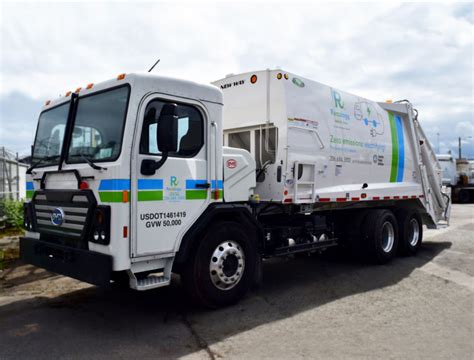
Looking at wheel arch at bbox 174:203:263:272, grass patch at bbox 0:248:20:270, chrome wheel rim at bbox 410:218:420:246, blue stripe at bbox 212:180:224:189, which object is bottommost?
grass patch at bbox 0:248:20:270

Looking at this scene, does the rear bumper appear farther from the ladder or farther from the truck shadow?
the ladder

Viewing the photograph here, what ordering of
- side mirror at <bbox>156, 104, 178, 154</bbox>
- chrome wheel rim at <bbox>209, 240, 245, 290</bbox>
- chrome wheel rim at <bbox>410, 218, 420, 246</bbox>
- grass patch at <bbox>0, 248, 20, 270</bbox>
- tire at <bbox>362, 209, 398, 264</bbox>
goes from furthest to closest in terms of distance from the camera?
chrome wheel rim at <bbox>410, 218, 420, 246</bbox> < grass patch at <bbox>0, 248, 20, 270</bbox> < tire at <bbox>362, 209, 398, 264</bbox> < chrome wheel rim at <bbox>209, 240, 245, 290</bbox> < side mirror at <bbox>156, 104, 178, 154</bbox>

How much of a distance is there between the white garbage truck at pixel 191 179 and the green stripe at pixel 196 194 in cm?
2

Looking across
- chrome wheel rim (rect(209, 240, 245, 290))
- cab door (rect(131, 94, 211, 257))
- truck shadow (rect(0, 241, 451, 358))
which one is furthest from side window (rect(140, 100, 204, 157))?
truck shadow (rect(0, 241, 451, 358))

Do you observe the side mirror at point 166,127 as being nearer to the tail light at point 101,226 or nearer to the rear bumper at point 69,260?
the tail light at point 101,226

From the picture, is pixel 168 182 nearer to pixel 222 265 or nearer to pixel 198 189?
pixel 198 189

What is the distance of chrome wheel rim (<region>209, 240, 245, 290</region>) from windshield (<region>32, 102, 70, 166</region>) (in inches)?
86.9

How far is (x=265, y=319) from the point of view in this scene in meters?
4.88

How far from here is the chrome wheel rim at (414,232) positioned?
8969 millimetres

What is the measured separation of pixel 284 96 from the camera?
6.06m

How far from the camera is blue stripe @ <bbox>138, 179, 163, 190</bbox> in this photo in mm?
4459

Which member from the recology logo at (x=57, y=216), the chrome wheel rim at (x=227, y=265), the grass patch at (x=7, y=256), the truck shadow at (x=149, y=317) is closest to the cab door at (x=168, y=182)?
the chrome wheel rim at (x=227, y=265)

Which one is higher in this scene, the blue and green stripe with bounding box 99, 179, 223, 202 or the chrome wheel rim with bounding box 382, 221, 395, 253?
→ the blue and green stripe with bounding box 99, 179, 223, 202

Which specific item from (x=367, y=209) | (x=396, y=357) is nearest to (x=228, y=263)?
(x=396, y=357)
